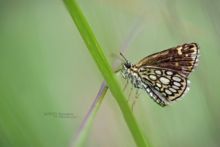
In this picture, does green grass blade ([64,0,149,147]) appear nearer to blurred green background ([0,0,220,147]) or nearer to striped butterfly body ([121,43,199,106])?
blurred green background ([0,0,220,147])

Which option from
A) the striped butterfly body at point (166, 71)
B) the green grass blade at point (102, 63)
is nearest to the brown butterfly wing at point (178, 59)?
the striped butterfly body at point (166, 71)

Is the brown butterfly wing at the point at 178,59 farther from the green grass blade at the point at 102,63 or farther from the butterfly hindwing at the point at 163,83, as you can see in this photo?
the green grass blade at the point at 102,63

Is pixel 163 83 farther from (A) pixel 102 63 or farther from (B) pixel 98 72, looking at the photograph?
(A) pixel 102 63

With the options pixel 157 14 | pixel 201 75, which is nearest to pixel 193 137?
pixel 201 75

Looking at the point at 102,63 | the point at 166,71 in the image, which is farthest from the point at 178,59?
the point at 102,63

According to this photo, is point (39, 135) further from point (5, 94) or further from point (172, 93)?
point (172, 93)
